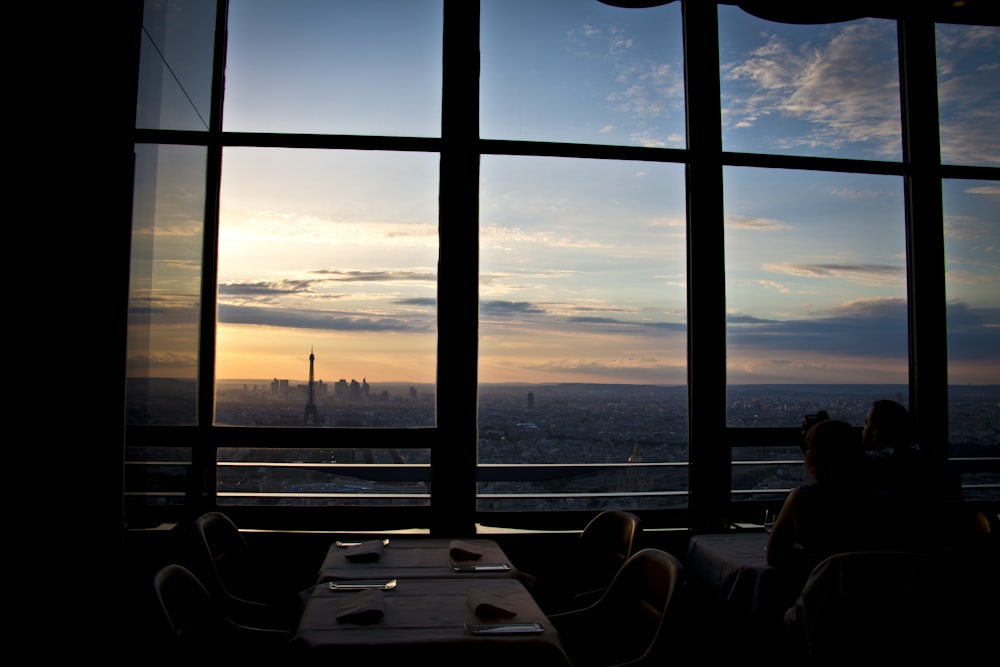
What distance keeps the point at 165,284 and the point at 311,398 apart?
1183mm

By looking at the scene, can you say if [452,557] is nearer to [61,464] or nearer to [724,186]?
[61,464]

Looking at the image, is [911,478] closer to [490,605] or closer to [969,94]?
[490,605]

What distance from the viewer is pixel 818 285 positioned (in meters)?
4.94

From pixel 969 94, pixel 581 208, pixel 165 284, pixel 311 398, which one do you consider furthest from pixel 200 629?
pixel 969 94

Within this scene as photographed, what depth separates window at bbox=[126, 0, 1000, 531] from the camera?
4.41 m

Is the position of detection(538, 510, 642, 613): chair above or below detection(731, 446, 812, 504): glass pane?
below

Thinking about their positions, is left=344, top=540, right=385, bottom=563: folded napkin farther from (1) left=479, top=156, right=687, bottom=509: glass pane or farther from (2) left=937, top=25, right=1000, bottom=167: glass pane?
(2) left=937, top=25, right=1000, bottom=167: glass pane

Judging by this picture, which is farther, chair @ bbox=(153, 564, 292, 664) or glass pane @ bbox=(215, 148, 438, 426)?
glass pane @ bbox=(215, 148, 438, 426)

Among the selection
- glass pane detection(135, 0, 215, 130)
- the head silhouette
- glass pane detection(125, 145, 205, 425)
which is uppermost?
glass pane detection(135, 0, 215, 130)

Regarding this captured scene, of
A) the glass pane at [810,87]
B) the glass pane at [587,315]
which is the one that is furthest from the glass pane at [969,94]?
the glass pane at [587,315]

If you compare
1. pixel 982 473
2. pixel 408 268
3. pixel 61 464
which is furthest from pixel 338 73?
pixel 982 473

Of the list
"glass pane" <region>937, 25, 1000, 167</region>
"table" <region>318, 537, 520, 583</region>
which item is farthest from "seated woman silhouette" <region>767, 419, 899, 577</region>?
"glass pane" <region>937, 25, 1000, 167</region>

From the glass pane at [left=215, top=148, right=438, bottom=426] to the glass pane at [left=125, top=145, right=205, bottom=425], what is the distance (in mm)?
284

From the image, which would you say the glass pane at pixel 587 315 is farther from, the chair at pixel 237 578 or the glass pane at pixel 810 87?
the chair at pixel 237 578
